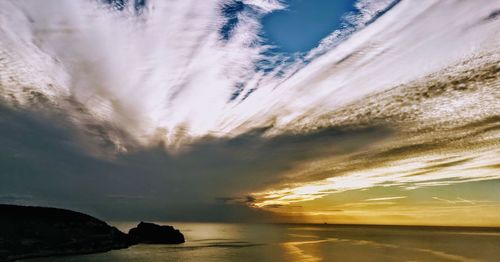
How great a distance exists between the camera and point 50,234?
113m

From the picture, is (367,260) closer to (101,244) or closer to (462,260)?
(462,260)

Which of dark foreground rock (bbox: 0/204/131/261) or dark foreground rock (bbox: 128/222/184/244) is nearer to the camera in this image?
dark foreground rock (bbox: 0/204/131/261)

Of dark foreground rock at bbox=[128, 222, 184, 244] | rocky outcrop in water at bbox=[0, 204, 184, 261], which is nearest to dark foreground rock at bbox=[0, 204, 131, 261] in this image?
rocky outcrop in water at bbox=[0, 204, 184, 261]

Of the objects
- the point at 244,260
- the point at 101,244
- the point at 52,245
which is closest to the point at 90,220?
the point at 101,244

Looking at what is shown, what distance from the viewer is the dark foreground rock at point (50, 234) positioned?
98.9 metres

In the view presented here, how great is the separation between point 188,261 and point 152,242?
60729 mm

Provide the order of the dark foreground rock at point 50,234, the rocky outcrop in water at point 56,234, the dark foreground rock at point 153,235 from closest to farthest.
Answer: the dark foreground rock at point 50,234 → the rocky outcrop in water at point 56,234 → the dark foreground rock at point 153,235

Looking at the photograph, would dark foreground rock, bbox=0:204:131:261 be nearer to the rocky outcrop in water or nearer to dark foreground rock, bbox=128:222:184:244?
the rocky outcrop in water

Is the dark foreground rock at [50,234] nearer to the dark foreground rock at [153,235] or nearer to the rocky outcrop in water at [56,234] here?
the rocky outcrop in water at [56,234]

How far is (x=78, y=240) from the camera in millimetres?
118875

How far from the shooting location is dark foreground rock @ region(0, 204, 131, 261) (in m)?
98.9

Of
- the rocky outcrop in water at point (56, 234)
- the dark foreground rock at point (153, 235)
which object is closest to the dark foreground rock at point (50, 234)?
the rocky outcrop in water at point (56, 234)

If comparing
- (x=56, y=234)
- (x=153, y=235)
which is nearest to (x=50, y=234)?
(x=56, y=234)

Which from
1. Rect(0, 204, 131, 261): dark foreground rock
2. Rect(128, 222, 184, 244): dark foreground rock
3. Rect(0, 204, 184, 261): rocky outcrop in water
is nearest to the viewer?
Rect(0, 204, 131, 261): dark foreground rock
